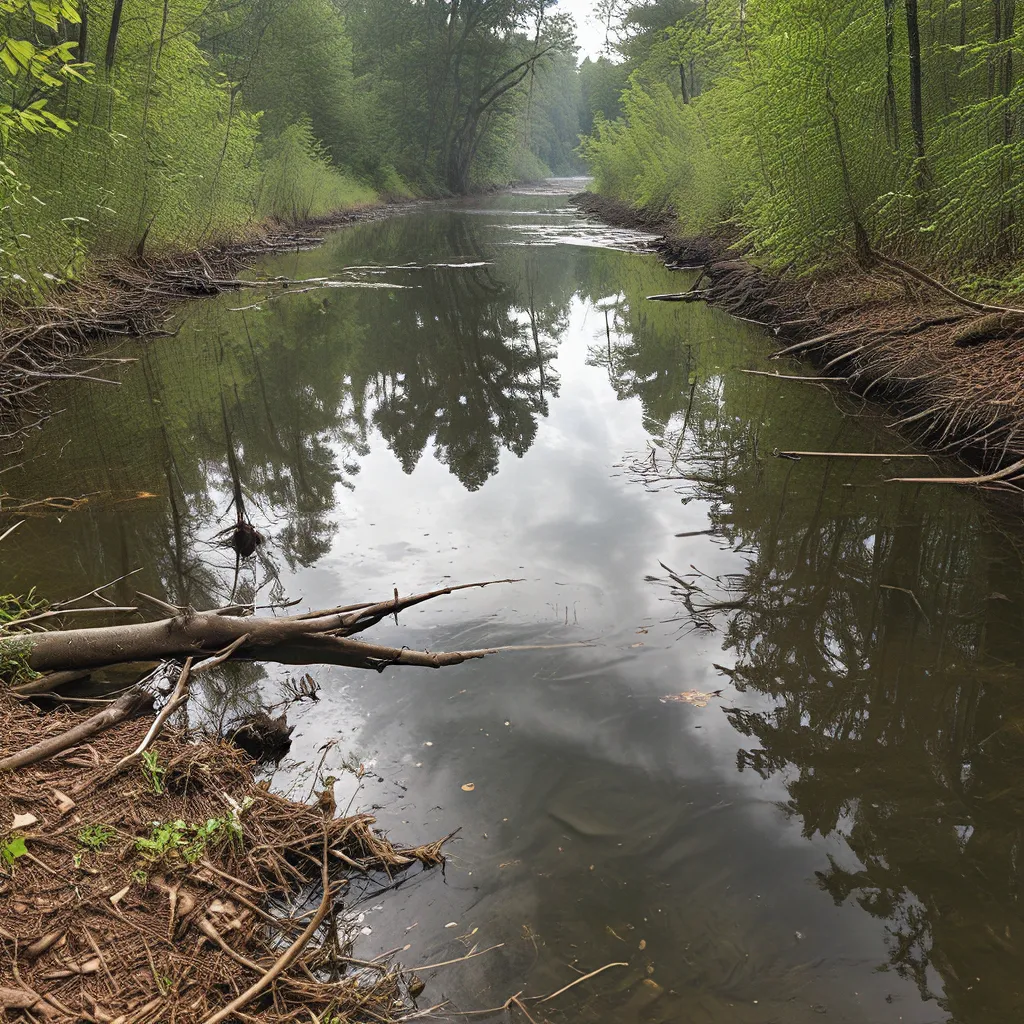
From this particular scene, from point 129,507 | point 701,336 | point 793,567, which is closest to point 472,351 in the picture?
point 701,336

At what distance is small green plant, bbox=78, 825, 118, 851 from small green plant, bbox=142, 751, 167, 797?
23cm

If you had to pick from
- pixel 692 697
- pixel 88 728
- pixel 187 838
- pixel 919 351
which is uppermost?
pixel 919 351

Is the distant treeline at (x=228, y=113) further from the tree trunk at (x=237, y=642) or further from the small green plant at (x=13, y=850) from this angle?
the small green plant at (x=13, y=850)

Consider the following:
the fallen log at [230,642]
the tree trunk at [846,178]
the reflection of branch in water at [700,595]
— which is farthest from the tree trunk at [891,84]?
the fallen log at [230,642]

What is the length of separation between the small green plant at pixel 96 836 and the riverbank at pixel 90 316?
547 centimetres

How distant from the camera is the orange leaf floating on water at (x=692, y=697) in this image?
3484 mm

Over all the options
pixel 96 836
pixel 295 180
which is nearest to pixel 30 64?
pixel 96 836

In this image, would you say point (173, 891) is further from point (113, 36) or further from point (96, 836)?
point (113, 36)

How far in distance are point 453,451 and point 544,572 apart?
2.47 meters

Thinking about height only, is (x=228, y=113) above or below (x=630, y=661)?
above

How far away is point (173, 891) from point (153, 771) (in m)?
0.54

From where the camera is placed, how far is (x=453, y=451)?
6.90 metres

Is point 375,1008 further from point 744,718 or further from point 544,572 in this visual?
point 544,572

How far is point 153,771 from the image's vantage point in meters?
2.63
